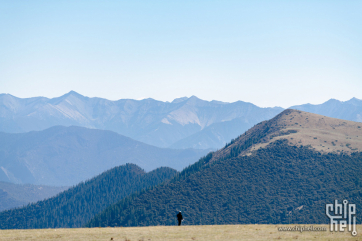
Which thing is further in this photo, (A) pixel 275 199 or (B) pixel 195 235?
(A) pixel 275 199

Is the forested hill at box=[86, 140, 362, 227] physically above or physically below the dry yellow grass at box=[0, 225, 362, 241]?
above

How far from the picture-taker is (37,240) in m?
42.6

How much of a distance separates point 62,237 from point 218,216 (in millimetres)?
140301

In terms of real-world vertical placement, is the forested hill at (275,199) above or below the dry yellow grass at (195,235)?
above

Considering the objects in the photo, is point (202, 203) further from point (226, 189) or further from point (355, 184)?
point (355, 184)

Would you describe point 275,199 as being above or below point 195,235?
above

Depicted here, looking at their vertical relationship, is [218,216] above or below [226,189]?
below

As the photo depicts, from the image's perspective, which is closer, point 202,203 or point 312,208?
point 312,208

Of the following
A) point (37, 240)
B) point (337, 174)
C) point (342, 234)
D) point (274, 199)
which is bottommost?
point (37, 240)

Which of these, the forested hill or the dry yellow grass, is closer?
the dry yellow grass

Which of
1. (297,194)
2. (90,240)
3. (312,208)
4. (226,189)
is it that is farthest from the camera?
(226,189)

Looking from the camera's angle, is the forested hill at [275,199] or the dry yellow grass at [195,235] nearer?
the dry yellow grass at [195,235]

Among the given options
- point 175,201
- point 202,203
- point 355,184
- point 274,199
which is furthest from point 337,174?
point 175,201

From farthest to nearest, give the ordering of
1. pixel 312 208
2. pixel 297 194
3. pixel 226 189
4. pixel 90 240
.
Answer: pixel 226 189, pixel 297 194, pixel 312 208, pixel 90 240
